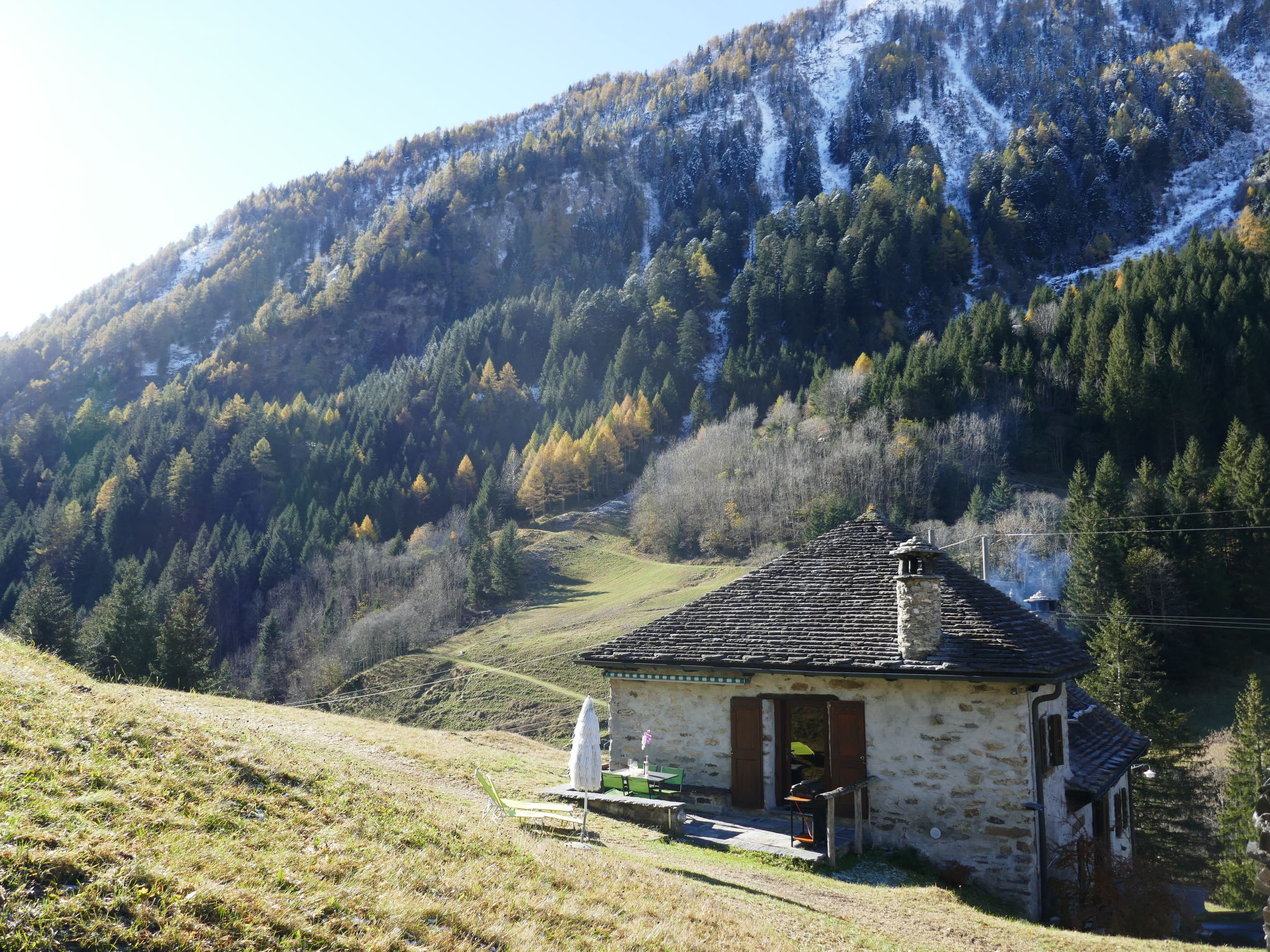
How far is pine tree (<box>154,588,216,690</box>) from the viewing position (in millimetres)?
41438

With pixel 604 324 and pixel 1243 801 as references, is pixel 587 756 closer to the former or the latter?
pixel 1243 801

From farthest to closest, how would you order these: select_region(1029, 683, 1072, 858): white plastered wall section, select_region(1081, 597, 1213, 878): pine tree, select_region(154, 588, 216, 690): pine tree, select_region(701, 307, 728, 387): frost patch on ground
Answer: select_region(701, 307, 728, 387): frost patch on ground → select_region(154, 588, 216, 690): pine tree → select_region(1081, 597, 1213, 878): pine tree → select_region(1029, 683, 1072, 858): white plastered wall section

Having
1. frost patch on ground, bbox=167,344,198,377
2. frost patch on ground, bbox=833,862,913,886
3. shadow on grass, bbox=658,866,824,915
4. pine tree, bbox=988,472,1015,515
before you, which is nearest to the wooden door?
frost patch on ground, bbox=833,862,913,886

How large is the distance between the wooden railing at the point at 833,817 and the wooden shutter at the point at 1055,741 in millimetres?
3598

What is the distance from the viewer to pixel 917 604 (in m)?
14.6

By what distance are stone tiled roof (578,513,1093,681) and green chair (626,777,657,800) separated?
7.96 ft

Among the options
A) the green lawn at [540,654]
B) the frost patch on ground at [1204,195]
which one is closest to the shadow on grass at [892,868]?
the green lawn at [540,654]

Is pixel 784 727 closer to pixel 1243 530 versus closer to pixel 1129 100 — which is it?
pixel 1243 530

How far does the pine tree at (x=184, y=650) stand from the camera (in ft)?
136

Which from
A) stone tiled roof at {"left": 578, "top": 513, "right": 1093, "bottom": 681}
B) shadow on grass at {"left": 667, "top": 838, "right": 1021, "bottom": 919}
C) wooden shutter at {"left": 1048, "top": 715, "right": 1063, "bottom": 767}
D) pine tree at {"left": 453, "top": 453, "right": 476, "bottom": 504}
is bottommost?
shadow on grass at {"left": 667, "top": 838, "right": 1021, "bottom": 919}

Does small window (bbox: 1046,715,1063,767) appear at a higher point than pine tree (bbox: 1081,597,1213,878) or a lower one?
higher

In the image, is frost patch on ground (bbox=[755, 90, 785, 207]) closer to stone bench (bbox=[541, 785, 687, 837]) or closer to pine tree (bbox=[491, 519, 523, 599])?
pine tree (bbox=[491, 519, 523, 599])

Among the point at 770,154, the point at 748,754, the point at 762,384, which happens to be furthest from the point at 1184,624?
the point at 770,154

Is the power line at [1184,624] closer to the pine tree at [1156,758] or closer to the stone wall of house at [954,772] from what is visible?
the pine tree at [1156,758]
